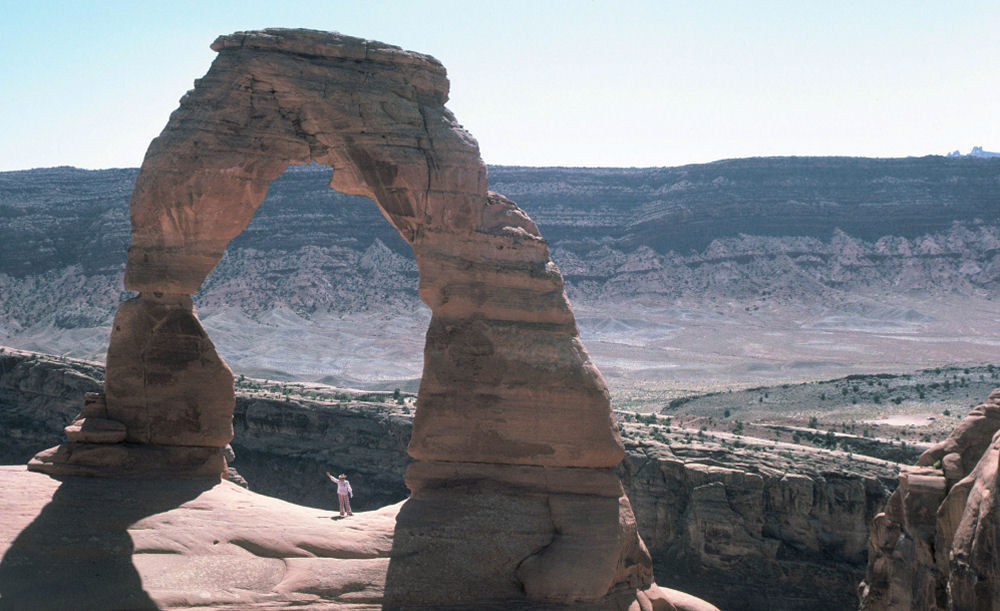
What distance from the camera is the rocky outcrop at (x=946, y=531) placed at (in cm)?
1158

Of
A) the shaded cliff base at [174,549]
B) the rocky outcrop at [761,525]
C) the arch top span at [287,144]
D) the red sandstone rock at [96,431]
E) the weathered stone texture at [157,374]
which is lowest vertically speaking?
the rocky outcrop at [761,525]

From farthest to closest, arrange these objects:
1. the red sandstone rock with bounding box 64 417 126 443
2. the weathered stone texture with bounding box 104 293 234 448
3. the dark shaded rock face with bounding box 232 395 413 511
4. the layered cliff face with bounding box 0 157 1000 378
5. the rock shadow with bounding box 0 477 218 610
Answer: the layered cliff face with bounding box 0 157 1000 378, the dark shaded rock face with bounding box 232 395 413 511, the weathered stone texture with bounding box 104 293 234 448, the red sandstone rock with bounding box 64 417 126 443, the rock shadow with bounding box 0 477 218 610

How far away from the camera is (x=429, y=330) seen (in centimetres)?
1711

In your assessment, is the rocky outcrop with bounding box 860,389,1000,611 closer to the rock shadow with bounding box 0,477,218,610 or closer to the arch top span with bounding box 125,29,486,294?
the arch top span with bounding box 125,29,486,294

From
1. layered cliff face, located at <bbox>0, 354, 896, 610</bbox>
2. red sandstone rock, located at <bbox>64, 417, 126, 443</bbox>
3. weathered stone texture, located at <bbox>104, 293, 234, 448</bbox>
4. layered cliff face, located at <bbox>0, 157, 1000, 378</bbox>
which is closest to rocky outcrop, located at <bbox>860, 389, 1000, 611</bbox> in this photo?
layered cliff face, located at <bbox>0, 354, 896, 610</bbox>

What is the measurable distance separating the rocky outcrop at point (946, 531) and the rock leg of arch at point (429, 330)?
4216 millimetres

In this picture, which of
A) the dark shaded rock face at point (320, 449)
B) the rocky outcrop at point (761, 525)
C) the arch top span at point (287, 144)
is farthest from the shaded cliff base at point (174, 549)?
the dark shaded rock face at point (320, 449)

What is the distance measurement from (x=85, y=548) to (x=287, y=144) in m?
7.09

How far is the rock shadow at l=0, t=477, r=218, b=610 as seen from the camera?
43.9 ft

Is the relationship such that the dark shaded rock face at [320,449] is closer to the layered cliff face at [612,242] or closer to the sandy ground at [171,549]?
the sandy ground at [171,549]

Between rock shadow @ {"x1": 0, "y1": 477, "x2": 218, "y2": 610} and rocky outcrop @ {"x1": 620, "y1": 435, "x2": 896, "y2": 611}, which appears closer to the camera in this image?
rock shadow @ {"x1": 0, "y1": 477, "x2": 218, "y2": 610}

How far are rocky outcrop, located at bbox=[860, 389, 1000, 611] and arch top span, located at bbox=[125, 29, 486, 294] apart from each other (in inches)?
324

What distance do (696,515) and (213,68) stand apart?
17481mm

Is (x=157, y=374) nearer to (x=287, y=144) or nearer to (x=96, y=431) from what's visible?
(x=96, y=431)
